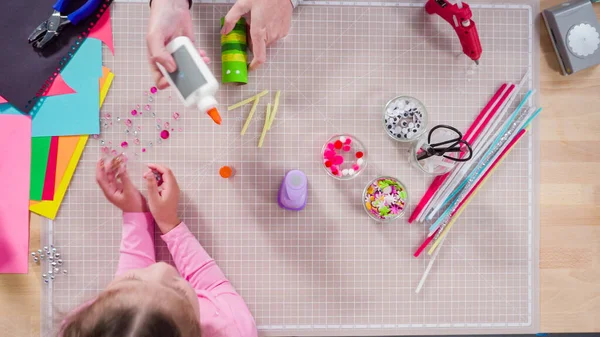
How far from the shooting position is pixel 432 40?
97cm

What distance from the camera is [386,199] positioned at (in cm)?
94

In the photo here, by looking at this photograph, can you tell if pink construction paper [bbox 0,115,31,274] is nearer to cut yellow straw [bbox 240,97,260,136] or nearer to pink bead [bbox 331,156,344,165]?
cut yellow straw [bbox 240,97,260,136]

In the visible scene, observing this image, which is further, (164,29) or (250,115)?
(250,115)

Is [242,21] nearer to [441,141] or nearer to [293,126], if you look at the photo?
[293,126]

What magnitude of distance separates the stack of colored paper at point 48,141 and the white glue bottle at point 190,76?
254 millimetres

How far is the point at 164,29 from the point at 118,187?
0.34 meters

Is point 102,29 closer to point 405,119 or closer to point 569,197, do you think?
point 405,119

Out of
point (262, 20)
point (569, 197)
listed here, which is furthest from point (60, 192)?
point (569, 197)

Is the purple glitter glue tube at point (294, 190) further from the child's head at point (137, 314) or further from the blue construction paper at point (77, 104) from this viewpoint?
the blue construction paper at point (77, 104)

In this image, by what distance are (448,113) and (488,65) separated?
135 mm

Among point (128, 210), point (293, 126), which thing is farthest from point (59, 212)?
point (293, 126)

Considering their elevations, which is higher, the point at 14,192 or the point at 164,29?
the point at 164,29

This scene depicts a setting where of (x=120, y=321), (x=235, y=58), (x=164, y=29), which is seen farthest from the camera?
(x=235, y=58)

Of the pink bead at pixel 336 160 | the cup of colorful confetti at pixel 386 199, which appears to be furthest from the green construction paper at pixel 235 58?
the cup of colorful confetti at pixel 386 199
